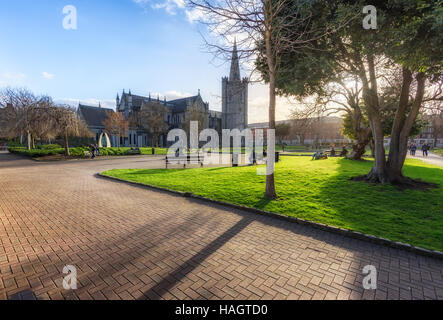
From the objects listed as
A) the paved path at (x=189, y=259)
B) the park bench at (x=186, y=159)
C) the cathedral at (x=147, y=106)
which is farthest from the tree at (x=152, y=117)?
the paved path at (x=189, y=259)

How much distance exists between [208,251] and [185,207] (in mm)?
3041

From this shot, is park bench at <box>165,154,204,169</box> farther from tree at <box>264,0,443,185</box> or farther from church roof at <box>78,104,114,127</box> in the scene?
church roof at <box>78,104,114,127</box>

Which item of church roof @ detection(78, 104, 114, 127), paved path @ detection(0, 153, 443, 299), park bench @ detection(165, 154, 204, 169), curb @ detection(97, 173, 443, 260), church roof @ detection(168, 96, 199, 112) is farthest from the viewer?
church roof @ detection(168, 96, 199, 112)

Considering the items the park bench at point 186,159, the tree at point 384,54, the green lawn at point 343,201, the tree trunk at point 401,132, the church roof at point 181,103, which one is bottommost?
the green lawn at point 343,201

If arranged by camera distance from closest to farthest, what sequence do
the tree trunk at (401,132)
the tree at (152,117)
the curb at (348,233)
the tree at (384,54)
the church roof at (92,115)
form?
the curb at (348,233) → the tree at (384,54) → the tree trunk at (401,132) → the tree at (152,117) → the church roof at (92,115)

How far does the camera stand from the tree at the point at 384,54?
247 inches

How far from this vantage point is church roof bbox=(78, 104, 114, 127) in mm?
57031

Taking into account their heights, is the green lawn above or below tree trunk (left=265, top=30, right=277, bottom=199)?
below

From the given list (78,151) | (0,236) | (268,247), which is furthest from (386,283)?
(78,151)

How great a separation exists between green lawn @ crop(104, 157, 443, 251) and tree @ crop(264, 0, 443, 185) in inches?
88.7

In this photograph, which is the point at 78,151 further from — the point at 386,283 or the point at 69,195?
Answer: the point at 386,283

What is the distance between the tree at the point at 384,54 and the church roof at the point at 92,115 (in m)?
60.9

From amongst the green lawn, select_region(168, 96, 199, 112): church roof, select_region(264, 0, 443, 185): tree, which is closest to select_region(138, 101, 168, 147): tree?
select_region(168, 96, 199, 112): church roof

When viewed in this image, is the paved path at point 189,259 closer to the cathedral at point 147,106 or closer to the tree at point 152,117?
the cathedral at point 147,106
